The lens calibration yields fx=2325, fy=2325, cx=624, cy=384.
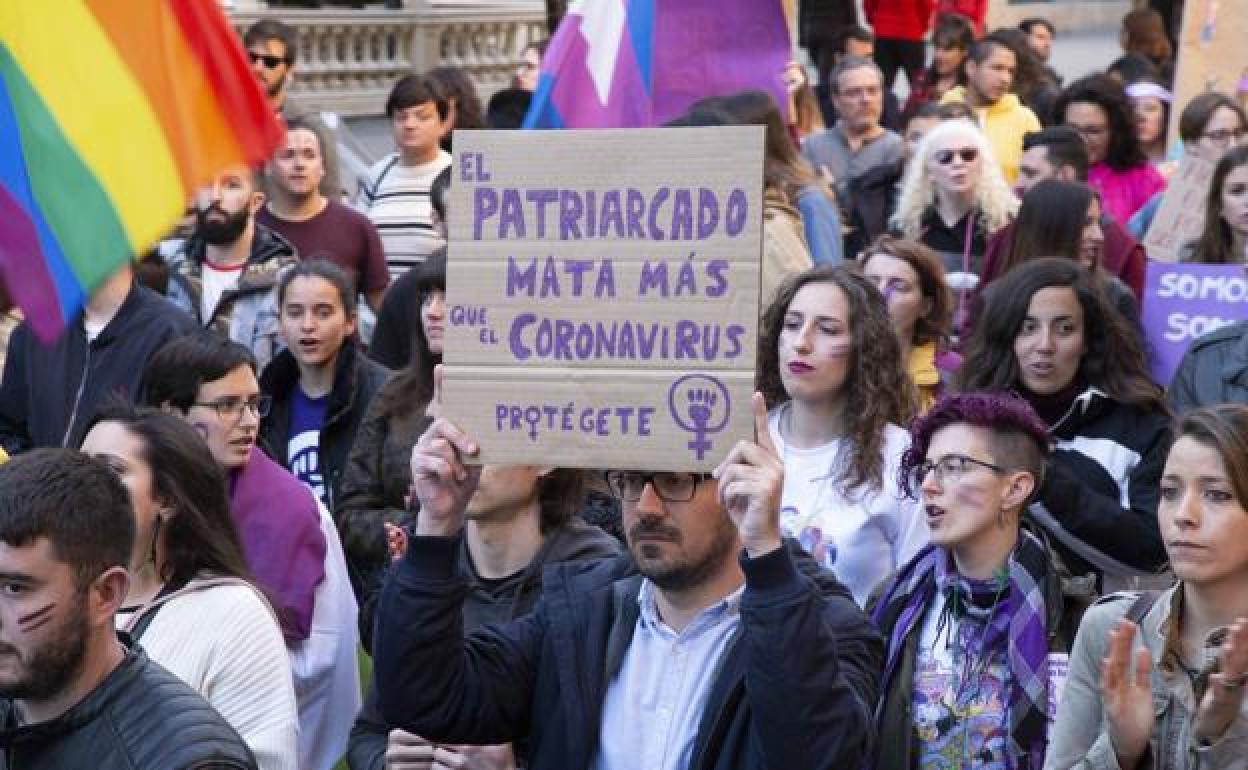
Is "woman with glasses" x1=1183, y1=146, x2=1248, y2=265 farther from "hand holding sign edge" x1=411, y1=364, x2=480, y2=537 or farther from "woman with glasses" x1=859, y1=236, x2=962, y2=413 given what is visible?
"hand holding sign edge" x1=411, y1=364, x2=480, y2=537

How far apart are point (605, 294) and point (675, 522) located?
0.44 m

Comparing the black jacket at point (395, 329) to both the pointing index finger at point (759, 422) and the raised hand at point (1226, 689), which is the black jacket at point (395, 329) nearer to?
the pointing index finger at point (759, 422)

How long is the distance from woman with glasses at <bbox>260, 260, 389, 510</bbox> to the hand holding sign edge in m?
3.30

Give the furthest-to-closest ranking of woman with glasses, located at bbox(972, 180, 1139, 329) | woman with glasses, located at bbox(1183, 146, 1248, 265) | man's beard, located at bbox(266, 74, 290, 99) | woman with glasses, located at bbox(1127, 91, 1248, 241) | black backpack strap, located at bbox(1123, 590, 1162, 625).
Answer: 1. man's beard, located at bbox(266, 74, 290, 99)
2. woman with glasses, located at bbox(1127, 91, 1248, 241)
3. woman with glasses, located at bbox(1183, 146, 1248, 265)
4. woman with glasses, located at bbox(972, 180, 1139, 329)
5. black backpack strap, located at bbox(1123, 590, 1162, 625)

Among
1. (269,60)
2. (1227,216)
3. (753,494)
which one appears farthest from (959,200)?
(753,494)

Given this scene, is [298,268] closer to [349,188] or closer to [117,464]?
[117,464]

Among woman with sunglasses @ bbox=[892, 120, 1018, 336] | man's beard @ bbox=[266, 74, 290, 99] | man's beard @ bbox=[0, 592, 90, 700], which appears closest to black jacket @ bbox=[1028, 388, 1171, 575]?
woman with sunglasses @ bbox=[892, 120, 1018, 336]

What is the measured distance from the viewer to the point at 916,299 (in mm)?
7492

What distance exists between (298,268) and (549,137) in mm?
3893

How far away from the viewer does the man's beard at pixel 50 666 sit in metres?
3.84

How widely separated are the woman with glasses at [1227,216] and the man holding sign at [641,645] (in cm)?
432

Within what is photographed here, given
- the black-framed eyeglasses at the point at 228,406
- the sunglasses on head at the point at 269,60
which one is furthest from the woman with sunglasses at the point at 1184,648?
the sunglasses on head at the point at 269,60

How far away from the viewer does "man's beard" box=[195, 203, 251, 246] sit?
891cm

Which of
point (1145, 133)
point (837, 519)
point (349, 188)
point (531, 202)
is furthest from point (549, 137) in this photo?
point (349, 188)
